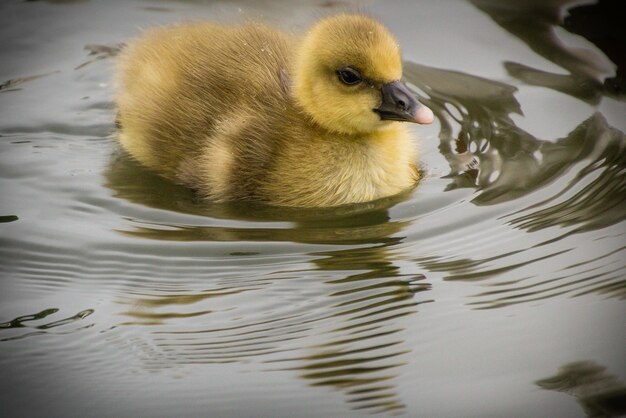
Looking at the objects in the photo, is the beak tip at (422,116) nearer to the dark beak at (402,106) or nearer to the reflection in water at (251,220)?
the dark beak at (402,106)

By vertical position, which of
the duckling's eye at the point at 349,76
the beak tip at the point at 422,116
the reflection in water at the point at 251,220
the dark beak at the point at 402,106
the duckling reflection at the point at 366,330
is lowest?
the duckling reflection at the point at 366,330

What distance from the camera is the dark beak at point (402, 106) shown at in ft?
10.6

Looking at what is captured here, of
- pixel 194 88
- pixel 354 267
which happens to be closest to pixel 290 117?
pixel 194 88

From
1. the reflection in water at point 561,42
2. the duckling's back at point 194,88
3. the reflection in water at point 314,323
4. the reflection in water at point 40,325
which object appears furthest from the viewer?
the reflection in water at point 561,42

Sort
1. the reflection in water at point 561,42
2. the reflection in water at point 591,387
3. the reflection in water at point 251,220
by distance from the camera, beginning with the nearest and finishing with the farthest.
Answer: the reflection in water at point 591,387, the reflection in water at point 251,220, the reflection in water at point 561,42

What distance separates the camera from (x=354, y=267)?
2.79m

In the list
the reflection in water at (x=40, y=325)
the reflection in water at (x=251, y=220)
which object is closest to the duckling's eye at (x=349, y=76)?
the reflection in water at (x=251, y=220)

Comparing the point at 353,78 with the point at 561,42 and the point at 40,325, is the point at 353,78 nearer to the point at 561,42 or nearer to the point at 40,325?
the point at 40,325

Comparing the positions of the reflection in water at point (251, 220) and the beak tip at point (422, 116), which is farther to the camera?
the beak tip at point (422, 116)

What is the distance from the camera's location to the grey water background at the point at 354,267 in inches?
88.4

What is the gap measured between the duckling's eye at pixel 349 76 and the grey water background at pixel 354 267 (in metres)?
0.40

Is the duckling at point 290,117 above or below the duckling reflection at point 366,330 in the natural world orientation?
above

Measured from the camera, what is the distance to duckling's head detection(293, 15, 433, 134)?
3.25 m

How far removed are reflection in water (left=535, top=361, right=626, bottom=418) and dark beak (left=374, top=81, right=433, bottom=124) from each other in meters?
1.14
